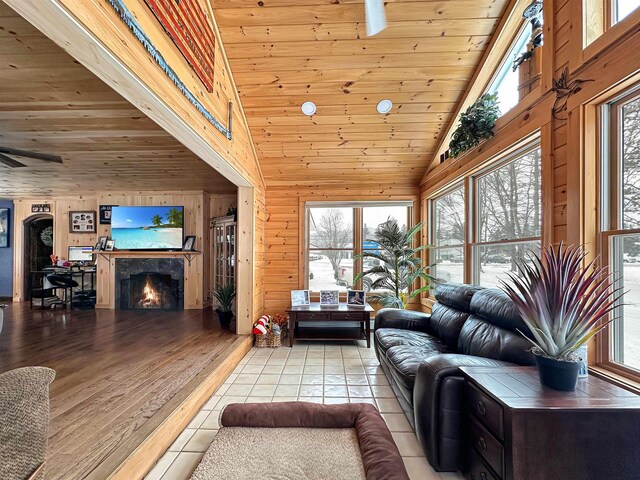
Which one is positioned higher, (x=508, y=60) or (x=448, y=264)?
(x=508, y=60)

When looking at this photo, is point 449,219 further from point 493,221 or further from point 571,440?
point 571,440

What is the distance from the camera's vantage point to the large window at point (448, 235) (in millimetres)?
3809

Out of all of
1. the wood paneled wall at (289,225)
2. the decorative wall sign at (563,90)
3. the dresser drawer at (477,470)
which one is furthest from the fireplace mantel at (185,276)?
the decorative wall sign at (563,90)

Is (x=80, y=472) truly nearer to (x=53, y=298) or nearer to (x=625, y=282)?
(x=625, y=282)

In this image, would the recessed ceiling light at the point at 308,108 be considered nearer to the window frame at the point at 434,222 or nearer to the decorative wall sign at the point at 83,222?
the window frame at the point at 434,222

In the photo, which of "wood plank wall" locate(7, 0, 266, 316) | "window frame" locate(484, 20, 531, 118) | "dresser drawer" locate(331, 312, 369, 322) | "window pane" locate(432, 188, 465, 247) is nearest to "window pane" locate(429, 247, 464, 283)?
"window pane" locate(432, 188, 465, 247)

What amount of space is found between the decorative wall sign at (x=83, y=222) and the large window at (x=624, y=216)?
25.2 feet

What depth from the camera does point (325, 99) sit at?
11.2 ft

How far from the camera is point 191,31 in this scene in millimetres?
2184

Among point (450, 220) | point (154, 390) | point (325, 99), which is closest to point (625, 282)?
point (450, 220)

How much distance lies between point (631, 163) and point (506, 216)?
3.88 feet

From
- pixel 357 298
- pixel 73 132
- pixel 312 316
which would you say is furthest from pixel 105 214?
pixel 357 298

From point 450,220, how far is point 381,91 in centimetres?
195

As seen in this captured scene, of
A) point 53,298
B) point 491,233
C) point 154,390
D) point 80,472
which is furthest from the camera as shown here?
point 53,298
